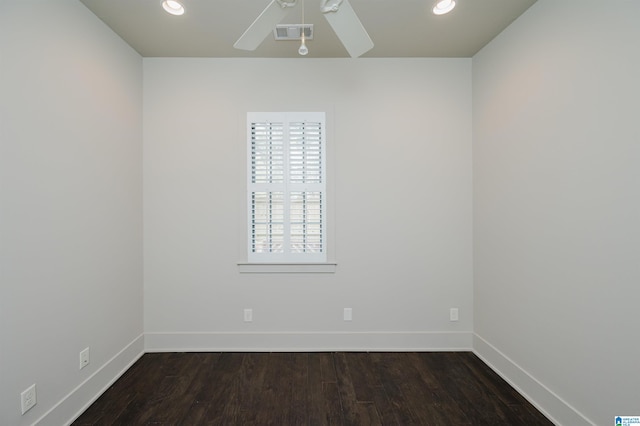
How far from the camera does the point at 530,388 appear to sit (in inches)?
76.0

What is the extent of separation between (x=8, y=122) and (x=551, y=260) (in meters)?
3.34

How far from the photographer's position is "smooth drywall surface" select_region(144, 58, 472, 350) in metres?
2.59

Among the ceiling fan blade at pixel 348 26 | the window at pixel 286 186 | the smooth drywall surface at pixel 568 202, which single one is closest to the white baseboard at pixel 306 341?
the smooth drywall surface at pixel 568 202

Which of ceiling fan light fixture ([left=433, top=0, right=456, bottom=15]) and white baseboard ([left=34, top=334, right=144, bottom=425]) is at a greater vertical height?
ceiling fan light fixture ([left=433, top=0, right=456, bottom=15])

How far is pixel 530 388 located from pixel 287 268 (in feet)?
6.79

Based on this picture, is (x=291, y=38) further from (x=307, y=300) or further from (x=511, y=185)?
(x=307, y=300)

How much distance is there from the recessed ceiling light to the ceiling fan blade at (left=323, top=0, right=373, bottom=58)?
1.28 m

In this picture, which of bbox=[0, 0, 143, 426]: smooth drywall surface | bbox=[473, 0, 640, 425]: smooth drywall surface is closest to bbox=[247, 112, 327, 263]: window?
bbox=[0, 0, 143, 426]: smooth drywall surface

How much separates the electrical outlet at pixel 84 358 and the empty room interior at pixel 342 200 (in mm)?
16

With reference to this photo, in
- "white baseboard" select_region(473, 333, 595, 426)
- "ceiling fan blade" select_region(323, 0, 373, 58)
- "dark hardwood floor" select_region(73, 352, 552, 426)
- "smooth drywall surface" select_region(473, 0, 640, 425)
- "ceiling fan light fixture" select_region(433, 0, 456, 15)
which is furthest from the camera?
"ceiling fan light fixture" select_region(433, 0, 456, 15)

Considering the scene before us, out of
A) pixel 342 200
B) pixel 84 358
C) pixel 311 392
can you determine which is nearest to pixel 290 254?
pixel 342 200

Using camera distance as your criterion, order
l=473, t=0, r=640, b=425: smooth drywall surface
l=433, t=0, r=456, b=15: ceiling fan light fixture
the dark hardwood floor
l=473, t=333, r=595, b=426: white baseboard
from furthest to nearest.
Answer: l=433, t=0, r=456, b=15: ceiling fan light fixture → the dark hardwood floor → l=473, t=333, r=595, b=426: white baseboard → l=473, t=0, r=640, b=425: smooth drywall surface

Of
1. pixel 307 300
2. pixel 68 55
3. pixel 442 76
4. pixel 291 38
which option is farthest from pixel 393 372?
pixel 68 55

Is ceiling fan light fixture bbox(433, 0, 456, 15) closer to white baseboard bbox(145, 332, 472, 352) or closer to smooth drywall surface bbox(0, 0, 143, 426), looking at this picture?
smooth drywall surface bbox(0, 0, 143, 426)
